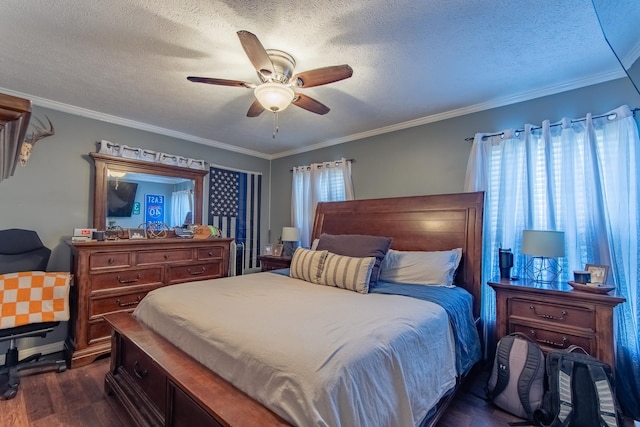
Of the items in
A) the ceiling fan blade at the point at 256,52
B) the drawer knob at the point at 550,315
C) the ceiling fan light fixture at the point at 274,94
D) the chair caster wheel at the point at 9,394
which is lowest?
the chair caster wheel at the point at 9,394

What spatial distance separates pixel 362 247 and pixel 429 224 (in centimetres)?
80

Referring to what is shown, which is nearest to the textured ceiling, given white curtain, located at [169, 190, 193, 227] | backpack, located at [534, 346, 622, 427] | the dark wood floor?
white curtain, located at [169, 190, 193, 227]

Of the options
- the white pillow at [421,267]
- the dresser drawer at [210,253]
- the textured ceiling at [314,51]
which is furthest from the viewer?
the dresser drawer at [210,253]

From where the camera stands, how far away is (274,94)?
1.99 metres

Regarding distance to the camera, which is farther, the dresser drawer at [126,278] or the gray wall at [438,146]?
the dresser drawer at [126,278]

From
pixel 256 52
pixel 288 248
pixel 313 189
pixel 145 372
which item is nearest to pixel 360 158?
pixel 313 189

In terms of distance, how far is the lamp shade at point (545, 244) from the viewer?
84.5 inches

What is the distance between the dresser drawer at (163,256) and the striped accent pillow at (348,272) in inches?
70.5

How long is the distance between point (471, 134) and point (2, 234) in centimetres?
451

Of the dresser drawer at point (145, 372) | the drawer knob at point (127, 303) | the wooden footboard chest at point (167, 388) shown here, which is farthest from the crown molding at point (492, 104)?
the dresser drawer at point (145, 372)

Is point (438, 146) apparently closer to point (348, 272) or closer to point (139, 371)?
point (348, 272)

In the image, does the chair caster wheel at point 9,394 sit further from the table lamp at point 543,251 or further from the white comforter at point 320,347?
the table lamp at point 543,251

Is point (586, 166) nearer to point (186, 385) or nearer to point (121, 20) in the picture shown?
point (186, 385)

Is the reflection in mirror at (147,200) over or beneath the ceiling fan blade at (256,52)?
beneath
